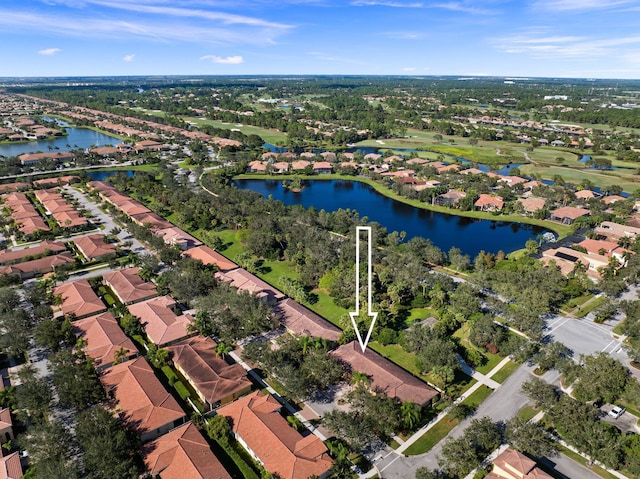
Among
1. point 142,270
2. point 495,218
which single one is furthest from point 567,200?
point 142,270

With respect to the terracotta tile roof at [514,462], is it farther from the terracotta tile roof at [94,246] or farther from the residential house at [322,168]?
the residential house at [322,168]

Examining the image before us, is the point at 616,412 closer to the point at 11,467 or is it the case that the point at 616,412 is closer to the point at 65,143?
the point at 11,467

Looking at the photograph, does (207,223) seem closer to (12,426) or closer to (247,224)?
(247,224)

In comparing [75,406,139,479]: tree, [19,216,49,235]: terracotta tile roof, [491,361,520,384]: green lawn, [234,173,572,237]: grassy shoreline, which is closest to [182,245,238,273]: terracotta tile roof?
[75,406,139,479]: tree

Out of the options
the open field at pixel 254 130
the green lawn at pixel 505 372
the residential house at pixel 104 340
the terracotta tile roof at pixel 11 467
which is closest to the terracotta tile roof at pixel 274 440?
the residential house at pixel 104 340

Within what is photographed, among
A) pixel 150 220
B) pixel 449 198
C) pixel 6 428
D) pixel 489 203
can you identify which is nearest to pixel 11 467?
pixel 6 428

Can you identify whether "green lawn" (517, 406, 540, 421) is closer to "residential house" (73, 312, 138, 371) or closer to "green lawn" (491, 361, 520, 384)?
"green lawn" (491, 361, 520, 384)
